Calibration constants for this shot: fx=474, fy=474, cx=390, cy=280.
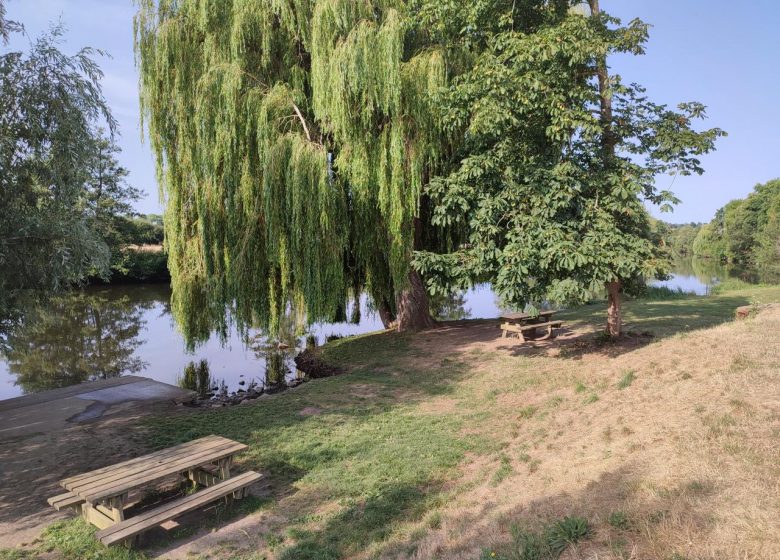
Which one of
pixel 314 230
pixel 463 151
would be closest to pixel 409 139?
pixel 463 151

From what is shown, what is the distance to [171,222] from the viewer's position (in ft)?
37.4

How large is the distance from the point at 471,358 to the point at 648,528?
734 centimetres

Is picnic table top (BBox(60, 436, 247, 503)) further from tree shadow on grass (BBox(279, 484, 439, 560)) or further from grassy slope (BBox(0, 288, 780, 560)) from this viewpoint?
tree shadow on grass (BBox(279, 484, 439, 560))

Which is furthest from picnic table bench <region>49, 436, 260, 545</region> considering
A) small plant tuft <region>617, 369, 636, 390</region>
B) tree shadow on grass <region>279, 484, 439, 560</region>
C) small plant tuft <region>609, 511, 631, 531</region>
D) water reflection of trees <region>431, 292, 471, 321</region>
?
water reflection of trees <region>431, 292, 471, 321</region>

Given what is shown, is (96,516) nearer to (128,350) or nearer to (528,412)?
(528,412)

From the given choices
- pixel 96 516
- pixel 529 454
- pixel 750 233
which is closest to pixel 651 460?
pixel 529 454

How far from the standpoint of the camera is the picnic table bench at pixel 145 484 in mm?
4371

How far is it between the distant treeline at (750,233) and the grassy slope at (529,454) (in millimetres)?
26792

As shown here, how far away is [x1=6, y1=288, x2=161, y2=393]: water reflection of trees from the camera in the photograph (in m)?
12.4

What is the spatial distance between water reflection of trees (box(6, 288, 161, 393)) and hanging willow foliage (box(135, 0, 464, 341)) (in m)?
3.40

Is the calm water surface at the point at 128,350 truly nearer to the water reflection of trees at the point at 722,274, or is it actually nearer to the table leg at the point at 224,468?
the table leg at the point at 224,468

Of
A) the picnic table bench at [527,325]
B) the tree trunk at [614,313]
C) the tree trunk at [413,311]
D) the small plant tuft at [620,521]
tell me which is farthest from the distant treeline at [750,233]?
the small plant tuft at [620,521]

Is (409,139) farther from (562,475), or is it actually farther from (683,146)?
(562,475)

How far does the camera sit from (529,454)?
5438mm
